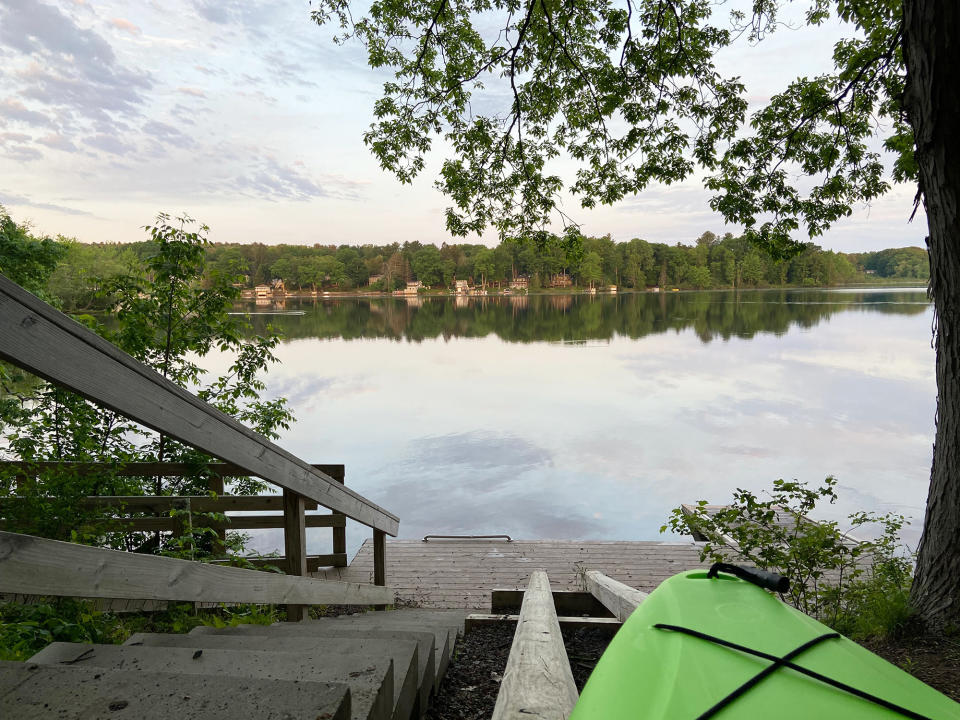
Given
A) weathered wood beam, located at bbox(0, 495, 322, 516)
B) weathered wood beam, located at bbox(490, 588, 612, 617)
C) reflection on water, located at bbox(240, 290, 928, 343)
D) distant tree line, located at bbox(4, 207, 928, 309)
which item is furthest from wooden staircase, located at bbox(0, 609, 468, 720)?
distant tree line, located at bbox(4, 207, 928, 309)

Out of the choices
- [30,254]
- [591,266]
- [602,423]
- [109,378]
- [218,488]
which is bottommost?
[602,423]

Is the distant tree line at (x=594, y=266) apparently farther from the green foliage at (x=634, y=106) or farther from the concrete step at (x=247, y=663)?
the concrete step at (x=247, y=663)

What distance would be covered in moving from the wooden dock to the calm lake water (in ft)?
6.60

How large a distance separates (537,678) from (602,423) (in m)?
16.5

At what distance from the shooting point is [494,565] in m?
6.66

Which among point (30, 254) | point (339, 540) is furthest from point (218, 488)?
point (30, 254)

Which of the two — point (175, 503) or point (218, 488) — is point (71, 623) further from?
point (218, 488)

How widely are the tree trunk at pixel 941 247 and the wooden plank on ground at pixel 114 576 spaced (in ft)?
10.8

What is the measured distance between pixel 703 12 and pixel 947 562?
19.2 ft

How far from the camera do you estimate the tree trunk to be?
102 inches

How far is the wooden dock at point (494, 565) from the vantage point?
590 centimetres

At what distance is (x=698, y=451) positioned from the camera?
14.2 meters

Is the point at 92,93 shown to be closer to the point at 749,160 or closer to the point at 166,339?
the point at 166,339

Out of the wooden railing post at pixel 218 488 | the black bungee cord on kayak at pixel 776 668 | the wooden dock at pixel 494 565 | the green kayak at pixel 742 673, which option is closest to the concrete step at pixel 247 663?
the green kayak at pixel 742 673
